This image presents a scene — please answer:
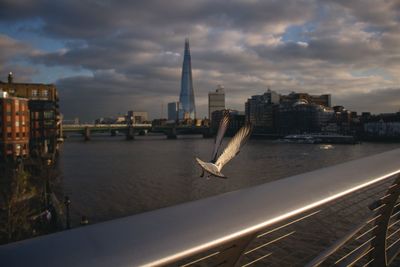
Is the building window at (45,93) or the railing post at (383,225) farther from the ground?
the building window at (45,93)

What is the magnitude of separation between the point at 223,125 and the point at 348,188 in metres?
4.78

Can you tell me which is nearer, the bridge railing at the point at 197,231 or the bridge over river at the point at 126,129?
the bridge railing at the point at 197,231

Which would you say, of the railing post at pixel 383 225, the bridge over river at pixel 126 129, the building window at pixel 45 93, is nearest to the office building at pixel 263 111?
the bridge over river at pixel 126 129

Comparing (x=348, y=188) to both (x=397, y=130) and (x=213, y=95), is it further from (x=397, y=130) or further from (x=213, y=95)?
(x=213, y=95)

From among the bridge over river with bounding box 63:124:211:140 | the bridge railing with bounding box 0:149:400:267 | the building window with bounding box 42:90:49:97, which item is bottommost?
the bridge over river with bounding box 63:124:211:140

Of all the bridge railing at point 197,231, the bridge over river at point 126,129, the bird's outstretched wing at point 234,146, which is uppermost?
the bridge railing at point 197,231

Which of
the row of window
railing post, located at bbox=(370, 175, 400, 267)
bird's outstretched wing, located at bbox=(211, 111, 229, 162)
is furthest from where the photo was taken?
the row of window

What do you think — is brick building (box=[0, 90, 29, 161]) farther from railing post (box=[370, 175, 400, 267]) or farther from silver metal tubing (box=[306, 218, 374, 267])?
silver metal tubing (box=[306, 218, 374, 267])

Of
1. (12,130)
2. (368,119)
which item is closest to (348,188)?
(12,130)

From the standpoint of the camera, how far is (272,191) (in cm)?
79

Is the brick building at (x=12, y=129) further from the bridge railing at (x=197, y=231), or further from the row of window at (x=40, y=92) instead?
the bridge railing at (x=197, y=231)

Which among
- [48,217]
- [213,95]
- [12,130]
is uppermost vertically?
[213,95]

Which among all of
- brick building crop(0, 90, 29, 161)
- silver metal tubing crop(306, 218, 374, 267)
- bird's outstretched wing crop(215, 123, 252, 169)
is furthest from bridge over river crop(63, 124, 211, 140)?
silver metal tubing crop(306, 218, 374, 267)

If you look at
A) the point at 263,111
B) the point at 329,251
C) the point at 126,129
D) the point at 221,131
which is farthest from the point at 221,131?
the point at 263,111
